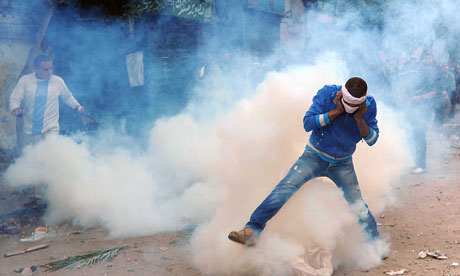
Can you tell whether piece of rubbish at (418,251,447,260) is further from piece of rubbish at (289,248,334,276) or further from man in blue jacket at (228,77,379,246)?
piece of rubbish at (289,248,334,276)

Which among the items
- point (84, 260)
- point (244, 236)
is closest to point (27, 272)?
point (84, 260)

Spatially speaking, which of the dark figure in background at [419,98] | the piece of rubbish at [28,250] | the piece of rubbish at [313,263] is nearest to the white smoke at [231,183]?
the piece of rubbish at [313,263]

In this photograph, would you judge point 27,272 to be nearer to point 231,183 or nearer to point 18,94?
point 231,183

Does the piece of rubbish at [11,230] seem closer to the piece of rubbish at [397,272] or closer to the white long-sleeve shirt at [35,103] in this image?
the white long-sleeve shirt at [35,103]

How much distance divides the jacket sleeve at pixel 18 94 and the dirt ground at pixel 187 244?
1.37 m

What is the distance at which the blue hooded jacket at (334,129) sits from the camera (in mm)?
3934

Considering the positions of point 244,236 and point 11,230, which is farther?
point 11,230

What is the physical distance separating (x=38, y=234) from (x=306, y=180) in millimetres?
3041

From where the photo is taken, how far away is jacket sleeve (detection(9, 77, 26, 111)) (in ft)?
20.5

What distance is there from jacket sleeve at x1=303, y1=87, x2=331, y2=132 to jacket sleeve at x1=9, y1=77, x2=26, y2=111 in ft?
13.8

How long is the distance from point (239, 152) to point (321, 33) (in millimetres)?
6580

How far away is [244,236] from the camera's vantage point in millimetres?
3604

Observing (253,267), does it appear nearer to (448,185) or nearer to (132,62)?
(448,185)

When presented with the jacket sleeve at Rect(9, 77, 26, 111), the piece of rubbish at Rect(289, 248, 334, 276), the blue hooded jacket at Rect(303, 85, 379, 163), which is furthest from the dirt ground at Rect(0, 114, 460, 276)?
the jacket sleeve at Rect(9, 77, 26, 111)
